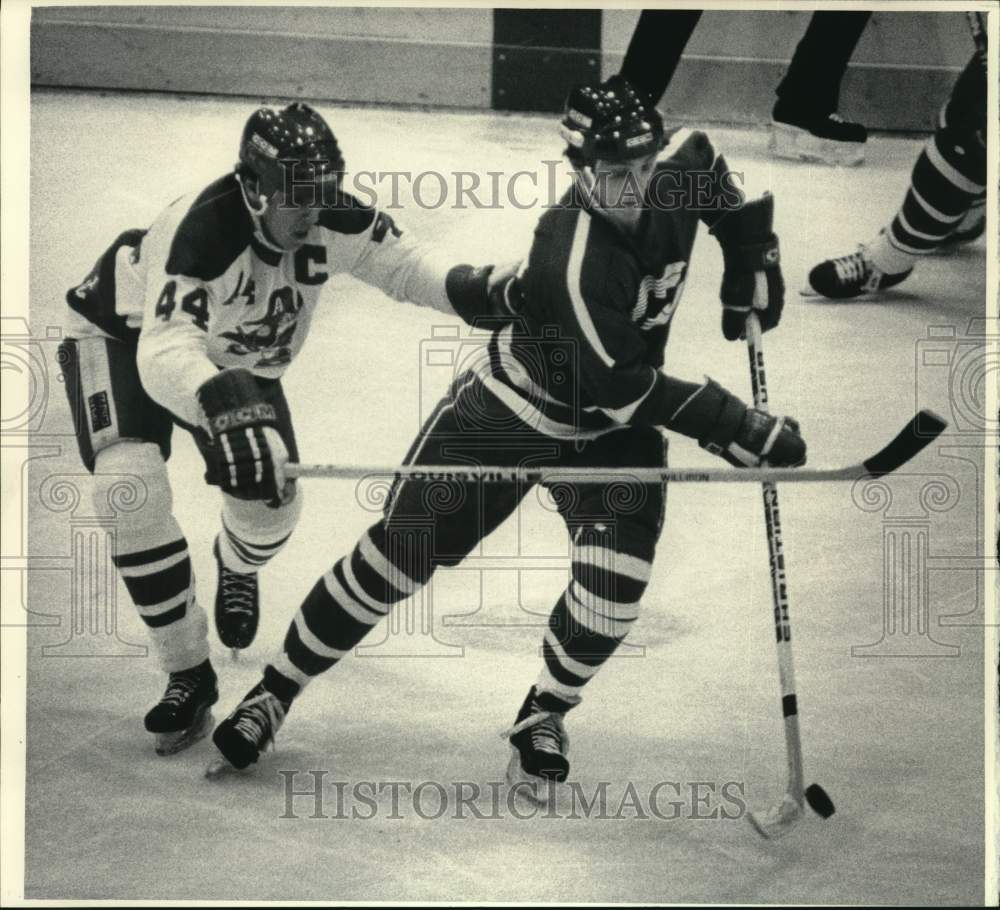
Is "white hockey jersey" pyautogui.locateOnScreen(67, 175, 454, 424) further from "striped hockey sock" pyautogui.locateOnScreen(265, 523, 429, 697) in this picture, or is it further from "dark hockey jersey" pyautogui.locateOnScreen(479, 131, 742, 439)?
"striped hockey sock" pyautogui.locateOnScreen(265, 523, 429, 697)

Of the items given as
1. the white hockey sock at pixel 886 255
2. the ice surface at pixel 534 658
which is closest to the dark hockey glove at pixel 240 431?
the ice surface at pixel 534 658

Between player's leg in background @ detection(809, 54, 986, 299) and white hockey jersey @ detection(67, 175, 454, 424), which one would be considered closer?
white hockey jersey @ detection(67, 175, 454, 424)

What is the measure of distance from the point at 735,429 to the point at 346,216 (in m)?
0.79

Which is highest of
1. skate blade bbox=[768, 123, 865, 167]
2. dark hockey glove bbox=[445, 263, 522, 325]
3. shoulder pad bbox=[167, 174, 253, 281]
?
skate blade bbox=[768, 123, 865, 167]

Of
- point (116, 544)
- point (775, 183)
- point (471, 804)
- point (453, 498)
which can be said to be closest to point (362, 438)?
point (453, 498)

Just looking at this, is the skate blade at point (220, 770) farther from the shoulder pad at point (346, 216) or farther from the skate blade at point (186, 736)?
the shoulder pad at point (346, 216)

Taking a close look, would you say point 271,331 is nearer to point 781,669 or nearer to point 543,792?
point 543,792

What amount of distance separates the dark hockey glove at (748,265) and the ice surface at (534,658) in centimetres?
5

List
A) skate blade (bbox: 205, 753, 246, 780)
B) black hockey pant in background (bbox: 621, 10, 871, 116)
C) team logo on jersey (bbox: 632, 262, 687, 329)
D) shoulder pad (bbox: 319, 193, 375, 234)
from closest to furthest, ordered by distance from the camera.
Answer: team logo on jersey (bbox: 632, 262, 687, 329) → shoulder pad (bbox: 319, 193, 375, 234) → skate blade (bbox: 205, 753, 246, 780) → black hockey pant in background (bbox: 621, 10, 871, 116)

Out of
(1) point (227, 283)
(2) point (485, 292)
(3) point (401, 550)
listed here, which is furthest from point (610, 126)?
(3) point (401, 550)

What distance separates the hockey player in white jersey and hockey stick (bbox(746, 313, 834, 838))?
20.2 inches

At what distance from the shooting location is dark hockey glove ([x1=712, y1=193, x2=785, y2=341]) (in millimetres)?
3000

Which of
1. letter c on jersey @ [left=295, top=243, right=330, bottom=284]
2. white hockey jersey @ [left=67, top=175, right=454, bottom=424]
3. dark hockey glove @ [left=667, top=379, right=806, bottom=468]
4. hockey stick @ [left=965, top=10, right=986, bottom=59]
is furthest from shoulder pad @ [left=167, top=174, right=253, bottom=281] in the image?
hockey stick @ [left=965, top=10, right=986, bottom=59]

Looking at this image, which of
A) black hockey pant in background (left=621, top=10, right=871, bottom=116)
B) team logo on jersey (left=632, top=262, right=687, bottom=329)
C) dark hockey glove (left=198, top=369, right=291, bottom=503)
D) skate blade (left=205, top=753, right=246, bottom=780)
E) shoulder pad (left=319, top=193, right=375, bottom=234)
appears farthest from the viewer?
black hockey pant in background (left=621, top=10, right=871, bottom=116)
